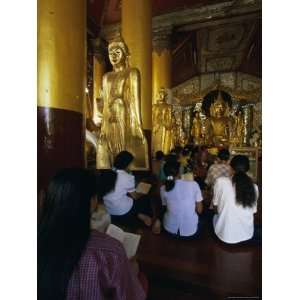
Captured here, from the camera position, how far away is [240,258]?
7.87 ft

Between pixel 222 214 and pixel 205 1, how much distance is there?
8.80m

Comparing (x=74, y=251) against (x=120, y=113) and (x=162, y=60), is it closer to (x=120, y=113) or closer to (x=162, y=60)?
(x=120, y=113)

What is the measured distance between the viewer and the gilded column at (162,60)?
9.54 metres

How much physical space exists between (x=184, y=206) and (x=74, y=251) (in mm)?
1978

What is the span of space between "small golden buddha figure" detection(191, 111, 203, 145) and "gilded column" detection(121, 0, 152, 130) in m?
7.96

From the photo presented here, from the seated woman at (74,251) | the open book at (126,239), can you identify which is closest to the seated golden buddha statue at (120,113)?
the open book at (126,239)

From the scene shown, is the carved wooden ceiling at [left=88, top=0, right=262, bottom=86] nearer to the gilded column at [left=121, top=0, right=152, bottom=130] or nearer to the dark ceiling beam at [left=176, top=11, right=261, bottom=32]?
the dark ceiling beam at [left=176, top=11, right=261, bottom=32]

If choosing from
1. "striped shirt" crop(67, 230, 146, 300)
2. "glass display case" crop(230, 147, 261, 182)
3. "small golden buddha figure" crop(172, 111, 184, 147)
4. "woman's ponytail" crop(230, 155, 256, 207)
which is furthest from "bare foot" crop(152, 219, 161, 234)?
"small golden buddha figure" crop(172, 111, 184, 147)

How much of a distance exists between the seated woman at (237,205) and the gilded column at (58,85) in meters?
1.71

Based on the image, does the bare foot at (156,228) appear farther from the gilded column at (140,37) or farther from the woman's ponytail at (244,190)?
the gilded column at (140,37)

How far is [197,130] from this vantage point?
13.4 meters

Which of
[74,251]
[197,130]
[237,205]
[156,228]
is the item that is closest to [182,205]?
[156,228]

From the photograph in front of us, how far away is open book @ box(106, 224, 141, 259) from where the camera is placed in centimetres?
155

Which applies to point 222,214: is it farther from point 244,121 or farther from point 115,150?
point 244,121
